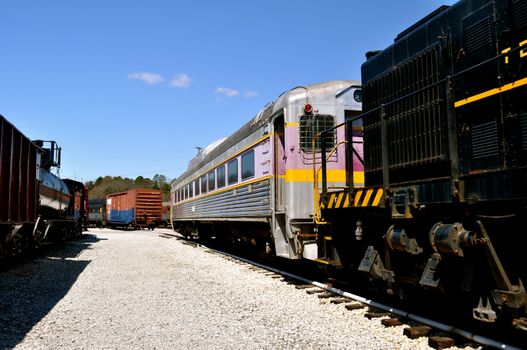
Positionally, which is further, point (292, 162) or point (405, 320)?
point (292, 162)

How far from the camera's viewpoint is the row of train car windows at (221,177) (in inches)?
433

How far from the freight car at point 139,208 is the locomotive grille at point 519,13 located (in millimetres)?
34986

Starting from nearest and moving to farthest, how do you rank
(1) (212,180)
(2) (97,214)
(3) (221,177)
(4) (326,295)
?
(4) (326,295), (3) (221,177), (1) (212,180), (2) (97,214)

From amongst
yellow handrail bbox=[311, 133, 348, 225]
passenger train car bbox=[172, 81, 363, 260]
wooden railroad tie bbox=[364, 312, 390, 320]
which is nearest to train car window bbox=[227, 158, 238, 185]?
passenger train car bbox=[172, 81, 363, 260]

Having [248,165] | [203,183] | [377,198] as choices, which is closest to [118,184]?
[203,183]

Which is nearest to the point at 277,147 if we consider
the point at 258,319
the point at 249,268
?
the point at 249,268

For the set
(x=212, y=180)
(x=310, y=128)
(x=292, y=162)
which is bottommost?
(x=292, y=162)

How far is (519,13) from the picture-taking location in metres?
4.30

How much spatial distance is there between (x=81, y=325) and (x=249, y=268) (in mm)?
5611

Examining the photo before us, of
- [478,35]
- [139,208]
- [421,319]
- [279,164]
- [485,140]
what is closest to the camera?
[485,140]

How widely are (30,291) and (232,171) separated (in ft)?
19.1

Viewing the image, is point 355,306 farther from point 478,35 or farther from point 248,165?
point 248,165

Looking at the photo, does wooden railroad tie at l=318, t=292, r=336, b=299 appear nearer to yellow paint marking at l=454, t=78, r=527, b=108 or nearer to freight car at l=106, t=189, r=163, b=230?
yellow paint marking at l=454, t=78, r=527, b=108

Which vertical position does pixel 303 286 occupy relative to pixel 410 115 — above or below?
below
